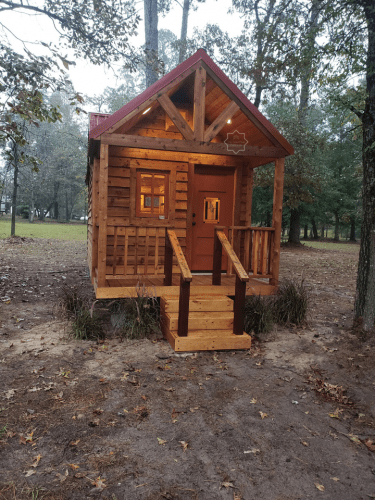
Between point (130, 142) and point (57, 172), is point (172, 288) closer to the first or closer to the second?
point (130, 142)

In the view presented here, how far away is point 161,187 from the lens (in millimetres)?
8711

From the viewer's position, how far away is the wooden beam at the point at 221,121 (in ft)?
21.6

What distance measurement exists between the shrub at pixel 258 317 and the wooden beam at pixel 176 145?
2819mm

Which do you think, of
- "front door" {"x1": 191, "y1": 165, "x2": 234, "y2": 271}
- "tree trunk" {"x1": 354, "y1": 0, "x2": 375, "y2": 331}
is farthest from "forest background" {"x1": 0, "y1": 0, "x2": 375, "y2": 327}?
"front door" {"x1": 191, "y1": 165, "x2": 234, "y2": 271}

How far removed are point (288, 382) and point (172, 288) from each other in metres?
2.69

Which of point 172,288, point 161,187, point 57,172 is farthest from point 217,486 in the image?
Result: point 57,172

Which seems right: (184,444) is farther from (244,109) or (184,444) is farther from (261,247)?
(244,109)

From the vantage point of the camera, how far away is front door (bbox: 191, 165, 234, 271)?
9039 mm

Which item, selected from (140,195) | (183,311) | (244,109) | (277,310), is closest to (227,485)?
(183,311)

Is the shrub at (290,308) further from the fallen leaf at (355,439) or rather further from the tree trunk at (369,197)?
the fallen leaf at (355,439)

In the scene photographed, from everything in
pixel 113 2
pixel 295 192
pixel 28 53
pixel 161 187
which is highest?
pixel 113 2

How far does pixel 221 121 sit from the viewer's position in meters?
6.59

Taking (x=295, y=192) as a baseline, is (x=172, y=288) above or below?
below

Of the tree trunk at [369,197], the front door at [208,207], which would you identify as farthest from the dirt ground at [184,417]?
the front door at [208,207]
